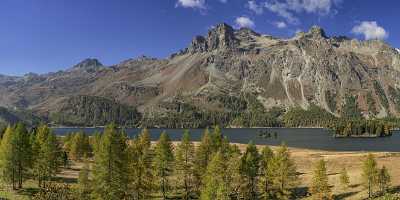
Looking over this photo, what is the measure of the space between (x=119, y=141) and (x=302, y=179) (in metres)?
52.2

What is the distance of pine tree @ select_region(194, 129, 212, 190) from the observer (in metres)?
87.9

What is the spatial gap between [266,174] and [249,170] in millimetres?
4020

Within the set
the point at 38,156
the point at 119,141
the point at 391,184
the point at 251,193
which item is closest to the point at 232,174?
the point at 251,193

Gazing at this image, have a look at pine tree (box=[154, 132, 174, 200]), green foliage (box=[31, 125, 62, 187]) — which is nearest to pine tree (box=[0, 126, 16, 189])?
green foliage (box=[31, 125, 62, 187])

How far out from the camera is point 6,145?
88.3 metres

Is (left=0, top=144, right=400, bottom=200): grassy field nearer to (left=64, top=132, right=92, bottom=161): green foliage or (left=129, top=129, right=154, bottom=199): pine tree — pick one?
(left=64, top=132, right=92, bottom=161): green foliage

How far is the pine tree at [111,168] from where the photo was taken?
61969mm

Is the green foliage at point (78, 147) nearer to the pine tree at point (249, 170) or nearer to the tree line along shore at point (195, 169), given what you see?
the tree line along shore at point (195, 169)

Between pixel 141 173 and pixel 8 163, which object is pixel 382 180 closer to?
pixel 141 173

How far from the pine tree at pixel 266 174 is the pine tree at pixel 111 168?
31.5 m

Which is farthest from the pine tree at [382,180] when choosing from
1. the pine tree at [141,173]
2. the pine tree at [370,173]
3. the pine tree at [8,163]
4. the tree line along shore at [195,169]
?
the pine tree at [8,163]

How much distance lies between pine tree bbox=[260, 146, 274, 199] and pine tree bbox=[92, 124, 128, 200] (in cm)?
3154

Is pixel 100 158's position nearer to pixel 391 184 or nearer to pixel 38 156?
pixel 38 156

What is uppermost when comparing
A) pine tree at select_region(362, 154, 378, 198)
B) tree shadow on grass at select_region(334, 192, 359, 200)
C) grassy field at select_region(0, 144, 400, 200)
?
pine tree at select_region(362, 154, 378, 198)
